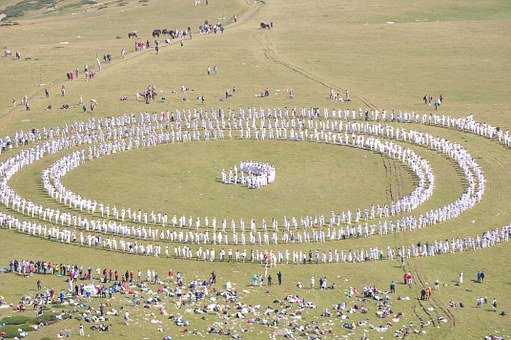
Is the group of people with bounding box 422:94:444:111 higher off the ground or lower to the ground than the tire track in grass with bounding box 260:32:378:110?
lower

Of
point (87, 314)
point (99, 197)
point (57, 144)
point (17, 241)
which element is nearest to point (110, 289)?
point (87, 314)

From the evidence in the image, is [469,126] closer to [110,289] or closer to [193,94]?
[193,94]

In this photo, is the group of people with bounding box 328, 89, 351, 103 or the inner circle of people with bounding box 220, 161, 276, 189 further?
the group of people with bounding box 328, 89, 351, 103

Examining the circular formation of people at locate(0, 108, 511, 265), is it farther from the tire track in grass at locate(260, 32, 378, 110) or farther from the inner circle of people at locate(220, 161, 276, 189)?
the tire track in grass at locate(260, 32, 378, 110)

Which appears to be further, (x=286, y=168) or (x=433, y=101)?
(x=433, y=101)

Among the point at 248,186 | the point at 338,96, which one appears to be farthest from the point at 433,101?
the point at 248,186

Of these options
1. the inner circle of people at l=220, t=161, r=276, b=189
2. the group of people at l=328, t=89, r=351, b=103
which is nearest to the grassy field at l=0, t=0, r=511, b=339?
the group of people at l=328, t=89, r=351, b=103

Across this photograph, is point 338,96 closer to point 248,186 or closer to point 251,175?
point 251,175
